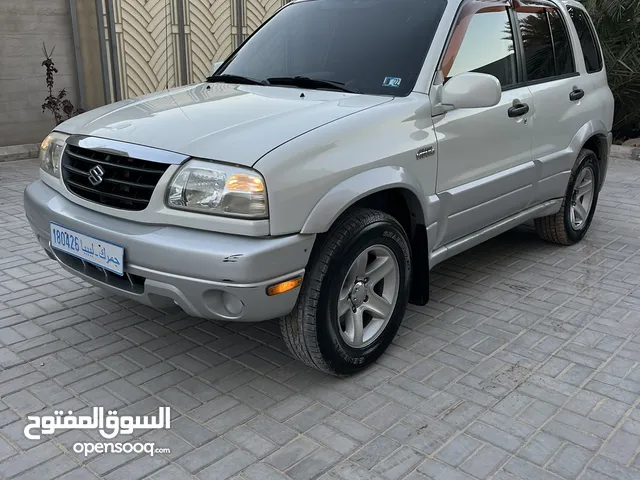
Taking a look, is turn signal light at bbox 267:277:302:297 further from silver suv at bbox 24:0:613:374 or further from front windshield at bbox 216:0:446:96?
front windshield at bbox 216:0:446:96

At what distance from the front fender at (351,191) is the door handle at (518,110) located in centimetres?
119

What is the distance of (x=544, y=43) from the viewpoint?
4.57m

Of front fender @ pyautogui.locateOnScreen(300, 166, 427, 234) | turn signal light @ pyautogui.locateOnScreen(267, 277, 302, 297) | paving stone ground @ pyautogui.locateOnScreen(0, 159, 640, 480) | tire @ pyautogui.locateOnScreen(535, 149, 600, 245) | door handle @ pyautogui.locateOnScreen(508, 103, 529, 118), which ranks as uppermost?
door handle @ pyautogui.locateOnScreen(508, 103, 529, 118)

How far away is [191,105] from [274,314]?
1294 mm

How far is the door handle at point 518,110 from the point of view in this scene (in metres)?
4.00

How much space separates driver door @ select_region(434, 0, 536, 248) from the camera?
3.54 metres

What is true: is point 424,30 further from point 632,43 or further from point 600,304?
point 632,43

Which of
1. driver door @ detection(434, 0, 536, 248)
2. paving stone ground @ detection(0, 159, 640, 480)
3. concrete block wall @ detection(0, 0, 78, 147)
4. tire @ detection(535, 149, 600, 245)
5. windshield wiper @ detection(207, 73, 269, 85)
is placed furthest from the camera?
concrete block wall @ detection(0, 0, 78, 147)

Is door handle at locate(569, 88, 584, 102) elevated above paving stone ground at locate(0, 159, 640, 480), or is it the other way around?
door handle at locate(569, 88, 584, 102)

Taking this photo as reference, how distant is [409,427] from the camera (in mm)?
2797

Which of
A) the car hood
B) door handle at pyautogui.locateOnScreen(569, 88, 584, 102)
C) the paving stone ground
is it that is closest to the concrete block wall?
the paving stone ground

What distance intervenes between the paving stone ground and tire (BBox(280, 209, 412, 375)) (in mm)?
176

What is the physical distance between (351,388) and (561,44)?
327cm

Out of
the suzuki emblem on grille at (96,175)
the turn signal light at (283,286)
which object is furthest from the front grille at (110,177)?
the turn signal light at (283,286)
